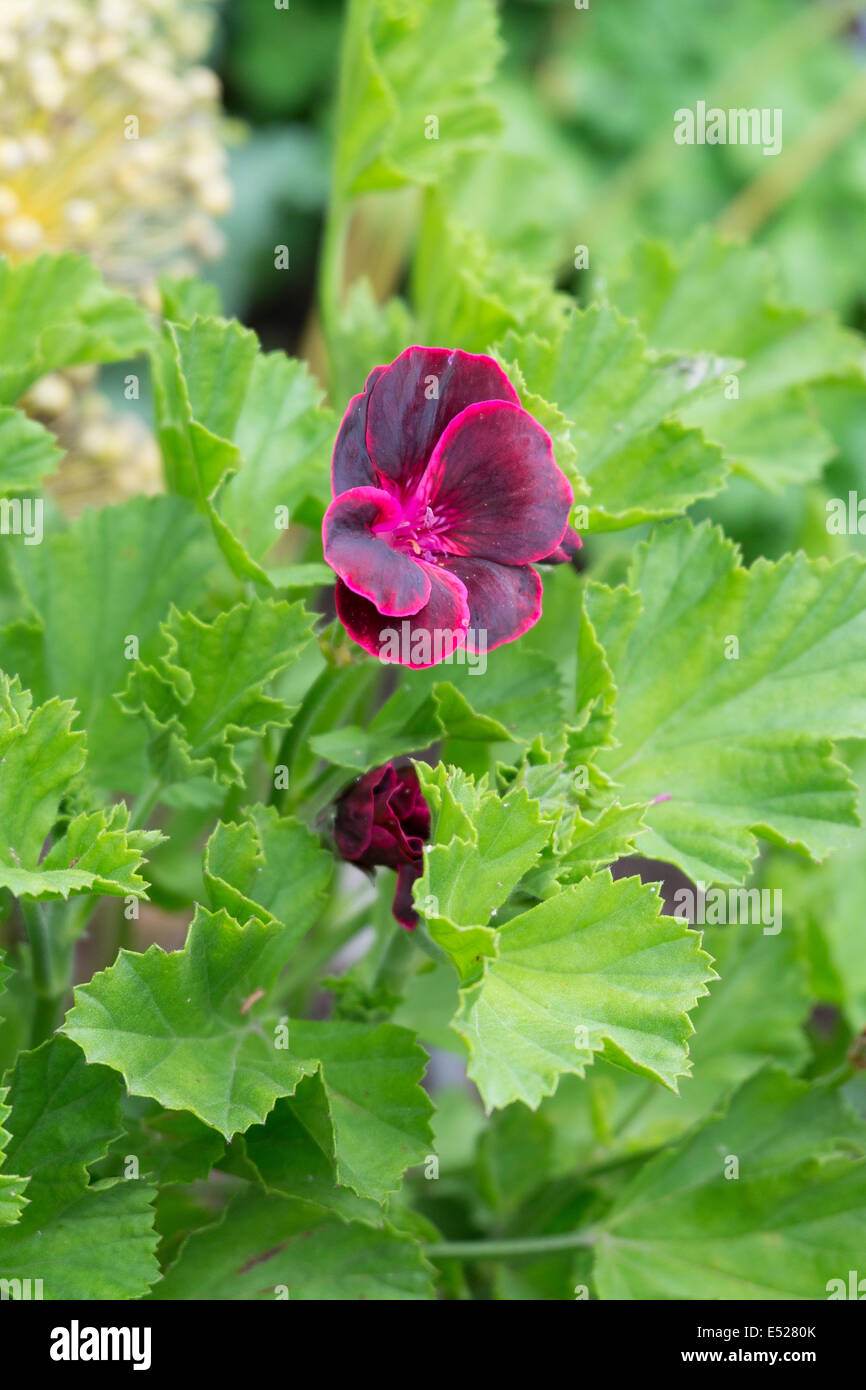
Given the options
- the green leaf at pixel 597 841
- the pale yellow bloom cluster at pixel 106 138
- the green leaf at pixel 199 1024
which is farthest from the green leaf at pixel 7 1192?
the pale yellow bloom cluster at pixel 106 138

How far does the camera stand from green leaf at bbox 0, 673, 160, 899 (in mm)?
587

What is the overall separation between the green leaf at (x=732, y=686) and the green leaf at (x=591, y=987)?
10 centimetres

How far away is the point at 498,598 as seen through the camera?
24.2 inches

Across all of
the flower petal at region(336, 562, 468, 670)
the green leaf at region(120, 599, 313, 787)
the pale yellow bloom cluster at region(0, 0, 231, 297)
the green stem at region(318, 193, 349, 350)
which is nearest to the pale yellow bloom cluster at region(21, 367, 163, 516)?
the pale yellow bloom cluster at region(0, 0, 231, 297)

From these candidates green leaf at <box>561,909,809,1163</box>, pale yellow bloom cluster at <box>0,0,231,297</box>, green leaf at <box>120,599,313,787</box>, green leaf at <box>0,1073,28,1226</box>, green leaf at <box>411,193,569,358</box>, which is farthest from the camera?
pale yellow bloom cluster at <box>0,0,231,297</box>

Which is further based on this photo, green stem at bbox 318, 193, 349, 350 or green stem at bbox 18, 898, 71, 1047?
green stem at bbox 318, 193, 349, 350

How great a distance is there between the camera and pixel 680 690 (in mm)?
742

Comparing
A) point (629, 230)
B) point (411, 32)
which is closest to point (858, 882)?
point (411, 32)

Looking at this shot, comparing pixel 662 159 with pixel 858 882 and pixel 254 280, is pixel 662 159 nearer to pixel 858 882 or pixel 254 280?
pixel 254 280

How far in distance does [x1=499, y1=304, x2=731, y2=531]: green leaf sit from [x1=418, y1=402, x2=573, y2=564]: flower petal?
0.12 meters

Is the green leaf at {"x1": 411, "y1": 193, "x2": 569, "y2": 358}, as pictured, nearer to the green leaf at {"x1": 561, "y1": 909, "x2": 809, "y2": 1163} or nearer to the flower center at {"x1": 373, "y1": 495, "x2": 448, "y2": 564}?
the flower center at {"x1": 373, "y1": 495, "x2": 448, "y2": 564}

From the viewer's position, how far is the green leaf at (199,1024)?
0.58m
